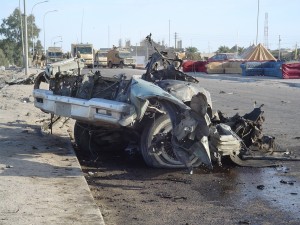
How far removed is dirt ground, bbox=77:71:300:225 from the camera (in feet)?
16.6

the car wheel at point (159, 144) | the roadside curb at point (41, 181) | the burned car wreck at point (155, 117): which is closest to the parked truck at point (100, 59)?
the roadside curb at point (41, 181)

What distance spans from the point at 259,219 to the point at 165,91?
7.73ft

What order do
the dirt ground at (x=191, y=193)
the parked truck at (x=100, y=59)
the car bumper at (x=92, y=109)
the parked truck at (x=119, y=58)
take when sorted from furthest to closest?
the parked truck at (x=100, y=59) → the parked truck at (x=119, y=58) → the car bumper at (x=92, y=109) → the dirt ground at (x=191, y=193)

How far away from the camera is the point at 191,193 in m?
6.02

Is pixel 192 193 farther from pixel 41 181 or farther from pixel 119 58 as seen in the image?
pixel 119 58

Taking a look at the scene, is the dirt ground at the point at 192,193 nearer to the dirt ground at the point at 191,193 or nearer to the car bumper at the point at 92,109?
the dirt ground at the point at 191,193

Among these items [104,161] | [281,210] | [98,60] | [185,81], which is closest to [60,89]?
[104,161]

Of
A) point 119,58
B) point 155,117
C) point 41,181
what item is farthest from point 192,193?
point 119,58

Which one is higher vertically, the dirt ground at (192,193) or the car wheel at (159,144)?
the car wheel at (159,144)

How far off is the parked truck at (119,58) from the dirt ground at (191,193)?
179 feet

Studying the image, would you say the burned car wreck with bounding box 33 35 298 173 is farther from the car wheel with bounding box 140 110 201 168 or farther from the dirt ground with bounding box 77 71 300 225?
the dirt ground with bounding box 77 71 300 225

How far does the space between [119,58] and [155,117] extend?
5603 centimetres

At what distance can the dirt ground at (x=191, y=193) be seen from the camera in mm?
5059

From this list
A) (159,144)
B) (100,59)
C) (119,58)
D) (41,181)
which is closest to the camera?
(41,181)
